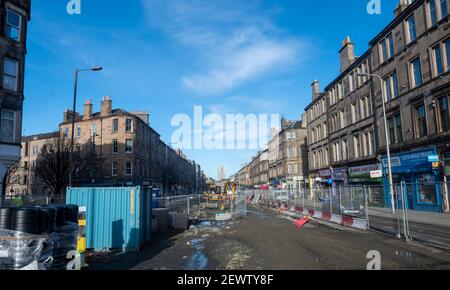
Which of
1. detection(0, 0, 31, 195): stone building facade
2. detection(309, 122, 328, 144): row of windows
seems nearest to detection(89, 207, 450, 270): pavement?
detection(0, 0, 31, 195): stone building facade

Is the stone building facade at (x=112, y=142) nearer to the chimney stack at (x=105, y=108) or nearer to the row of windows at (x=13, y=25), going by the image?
the chimney stack at (x=105, y=108)

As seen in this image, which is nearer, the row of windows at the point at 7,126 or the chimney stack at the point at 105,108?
the row of windows at the point at 7,126

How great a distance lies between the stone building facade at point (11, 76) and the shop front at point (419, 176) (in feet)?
73.3

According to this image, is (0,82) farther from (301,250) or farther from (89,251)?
(301,250)

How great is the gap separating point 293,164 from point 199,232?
156 feet

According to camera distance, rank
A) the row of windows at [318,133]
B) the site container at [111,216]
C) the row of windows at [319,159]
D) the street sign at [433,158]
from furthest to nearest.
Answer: the row of windows at [318,133], the row of windows at [319,159], the street sign at [433,158], the site container at [111,216]

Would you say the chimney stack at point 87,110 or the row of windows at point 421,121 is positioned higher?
the chimney stack at point 87,110

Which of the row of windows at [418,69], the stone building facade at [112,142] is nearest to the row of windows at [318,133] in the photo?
the row of windows at [418,69]

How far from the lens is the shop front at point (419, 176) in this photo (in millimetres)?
17375

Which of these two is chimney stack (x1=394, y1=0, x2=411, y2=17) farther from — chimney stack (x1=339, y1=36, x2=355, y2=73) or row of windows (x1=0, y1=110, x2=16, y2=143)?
row of windows (x1=0, y1=110, x2=16, y2=143)

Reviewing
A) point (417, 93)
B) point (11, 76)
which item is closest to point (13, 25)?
point (11, 76)

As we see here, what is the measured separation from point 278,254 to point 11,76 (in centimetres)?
1997

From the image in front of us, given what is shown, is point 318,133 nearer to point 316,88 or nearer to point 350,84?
point 316,88

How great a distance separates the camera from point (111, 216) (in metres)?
11.4
